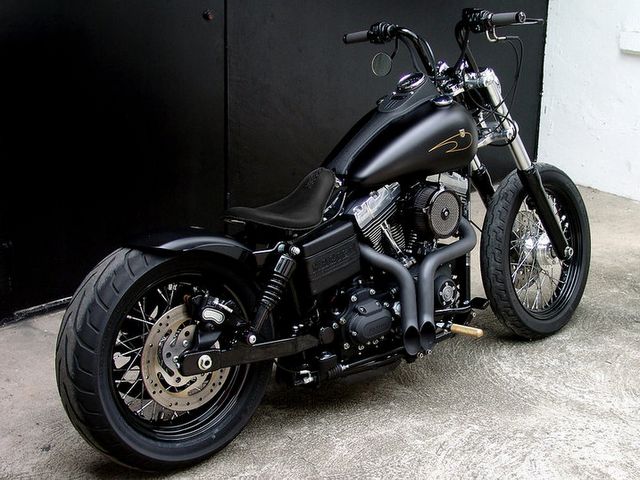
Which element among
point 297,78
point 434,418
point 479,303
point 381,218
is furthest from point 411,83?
point 297,78

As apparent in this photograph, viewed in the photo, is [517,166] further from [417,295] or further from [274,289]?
[274,289]

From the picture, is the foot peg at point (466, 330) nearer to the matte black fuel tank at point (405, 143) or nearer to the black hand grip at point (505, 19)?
the matte black fuel tank at point (405, 143)

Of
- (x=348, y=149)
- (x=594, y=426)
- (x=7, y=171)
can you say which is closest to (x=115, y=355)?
(x=348, y=149)

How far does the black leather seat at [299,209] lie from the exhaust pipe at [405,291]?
10.0 inches

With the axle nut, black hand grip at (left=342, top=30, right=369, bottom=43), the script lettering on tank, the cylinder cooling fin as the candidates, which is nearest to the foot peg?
the cylinder cooling fin

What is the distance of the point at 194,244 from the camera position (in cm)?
281

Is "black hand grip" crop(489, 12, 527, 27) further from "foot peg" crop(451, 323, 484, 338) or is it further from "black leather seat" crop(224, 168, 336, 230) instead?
"foot peg" crop(451, 323, 484, 338)

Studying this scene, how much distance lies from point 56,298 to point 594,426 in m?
2.40

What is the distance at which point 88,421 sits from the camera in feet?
8.77

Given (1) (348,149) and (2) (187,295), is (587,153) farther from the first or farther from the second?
(2) (187,295)

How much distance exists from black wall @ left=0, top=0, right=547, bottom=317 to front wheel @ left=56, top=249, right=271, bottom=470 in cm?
119

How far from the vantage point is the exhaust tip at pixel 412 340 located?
128 inches

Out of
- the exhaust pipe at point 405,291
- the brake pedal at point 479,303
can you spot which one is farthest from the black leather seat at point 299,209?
the brake pedal at point 479,303

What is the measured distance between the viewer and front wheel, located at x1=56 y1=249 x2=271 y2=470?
2.68 m
